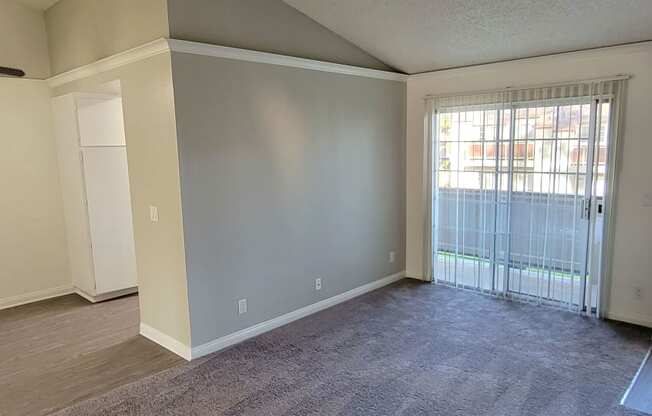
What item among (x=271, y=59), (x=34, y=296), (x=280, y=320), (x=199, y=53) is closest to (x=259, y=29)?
(x=271, y=59)

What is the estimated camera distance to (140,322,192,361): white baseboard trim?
3.58 metres

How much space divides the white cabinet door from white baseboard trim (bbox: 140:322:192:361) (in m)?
1.18

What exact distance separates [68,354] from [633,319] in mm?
4899

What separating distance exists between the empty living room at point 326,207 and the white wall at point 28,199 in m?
0.02

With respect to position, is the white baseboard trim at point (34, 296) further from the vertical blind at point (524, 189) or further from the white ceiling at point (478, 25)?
the vertical blind at point (524, 189)

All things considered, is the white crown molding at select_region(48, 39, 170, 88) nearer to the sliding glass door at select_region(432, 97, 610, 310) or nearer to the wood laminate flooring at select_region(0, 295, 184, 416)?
the wood laminate flooring at select_region(0, 295, 184, 416)

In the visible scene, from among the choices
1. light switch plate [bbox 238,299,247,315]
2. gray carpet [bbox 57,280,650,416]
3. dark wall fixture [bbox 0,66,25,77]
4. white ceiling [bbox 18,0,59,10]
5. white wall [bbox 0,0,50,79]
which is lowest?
gray carpet [bbox 57,280,650,416]

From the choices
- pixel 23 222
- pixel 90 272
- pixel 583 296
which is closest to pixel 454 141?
pixel 583 296

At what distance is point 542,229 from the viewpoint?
4418 mm

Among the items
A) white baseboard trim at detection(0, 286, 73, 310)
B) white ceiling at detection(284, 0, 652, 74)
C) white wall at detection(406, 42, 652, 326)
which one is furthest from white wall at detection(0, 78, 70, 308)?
white wall at detection(406, 42, 652, 326)

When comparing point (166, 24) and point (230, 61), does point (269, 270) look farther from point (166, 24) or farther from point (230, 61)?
point (166, 24)

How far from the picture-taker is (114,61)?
3803 millimetres

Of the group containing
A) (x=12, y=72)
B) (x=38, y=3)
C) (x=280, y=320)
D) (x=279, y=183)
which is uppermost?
(x=38, y=3)

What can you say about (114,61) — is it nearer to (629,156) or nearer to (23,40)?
(23,40)
